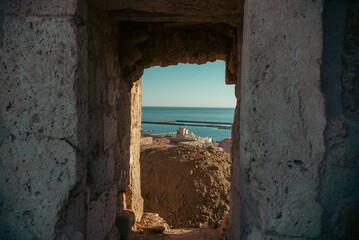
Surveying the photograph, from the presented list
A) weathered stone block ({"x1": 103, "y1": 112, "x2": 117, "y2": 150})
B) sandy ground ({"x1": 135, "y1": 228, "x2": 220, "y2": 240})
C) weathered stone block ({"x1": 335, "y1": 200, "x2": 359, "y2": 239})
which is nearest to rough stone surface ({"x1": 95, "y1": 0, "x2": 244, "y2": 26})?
weathered stone block ({"x1": 103, "y1": 112, "x2": 117, "y2": 150})

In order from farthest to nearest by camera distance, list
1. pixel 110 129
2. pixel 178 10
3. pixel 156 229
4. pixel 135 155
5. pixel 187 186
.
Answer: pixel 187 186, pixel 135 155, pixel 156 229, pixel 110 129, pixel 178 10

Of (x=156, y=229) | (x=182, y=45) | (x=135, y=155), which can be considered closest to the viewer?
(x=182, y=45)

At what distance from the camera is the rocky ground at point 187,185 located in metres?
5.24

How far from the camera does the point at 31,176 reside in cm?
158

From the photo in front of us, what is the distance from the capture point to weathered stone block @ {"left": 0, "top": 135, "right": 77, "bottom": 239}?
5.18ft

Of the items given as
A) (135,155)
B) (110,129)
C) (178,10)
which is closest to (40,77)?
(110,129)

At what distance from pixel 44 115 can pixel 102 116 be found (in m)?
0.56

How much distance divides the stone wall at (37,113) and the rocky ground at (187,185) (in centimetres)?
320

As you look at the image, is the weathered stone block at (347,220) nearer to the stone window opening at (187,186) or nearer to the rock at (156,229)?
the rock at (156,229)

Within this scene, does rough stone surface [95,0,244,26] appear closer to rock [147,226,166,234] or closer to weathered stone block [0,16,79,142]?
weathered stone block [0,16,79,142]

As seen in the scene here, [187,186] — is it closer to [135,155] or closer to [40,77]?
[135,155]

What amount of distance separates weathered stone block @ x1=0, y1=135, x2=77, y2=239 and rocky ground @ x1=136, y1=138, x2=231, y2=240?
10.5 feet

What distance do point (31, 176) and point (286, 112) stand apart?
133 centimetres

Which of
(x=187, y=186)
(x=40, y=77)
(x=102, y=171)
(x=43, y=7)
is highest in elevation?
(x=43, y=7)
